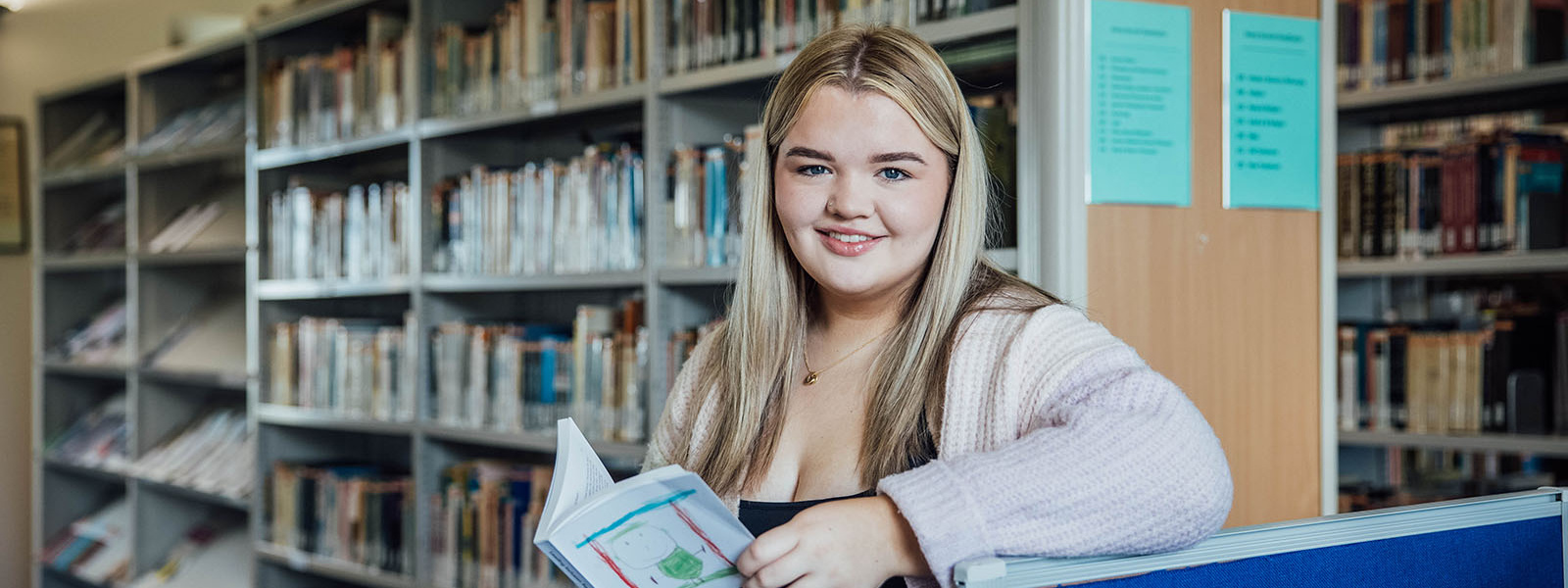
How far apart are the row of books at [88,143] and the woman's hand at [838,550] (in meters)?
4.46

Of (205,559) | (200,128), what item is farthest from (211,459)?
(200,128)

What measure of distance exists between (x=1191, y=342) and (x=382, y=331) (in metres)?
2.26

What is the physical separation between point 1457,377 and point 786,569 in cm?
235

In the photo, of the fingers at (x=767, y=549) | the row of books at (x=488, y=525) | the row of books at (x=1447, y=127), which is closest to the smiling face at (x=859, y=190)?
the fingers at (x=767, y=549)

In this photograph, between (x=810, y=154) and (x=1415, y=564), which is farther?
(x=810, y=154)

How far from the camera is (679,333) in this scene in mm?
2559

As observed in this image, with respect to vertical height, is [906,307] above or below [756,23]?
below

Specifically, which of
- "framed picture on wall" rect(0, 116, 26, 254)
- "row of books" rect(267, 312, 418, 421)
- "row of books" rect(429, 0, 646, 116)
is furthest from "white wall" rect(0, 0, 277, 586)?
"row of books" rect(429, 0, 646, 116)

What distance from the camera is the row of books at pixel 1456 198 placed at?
8.93 feet

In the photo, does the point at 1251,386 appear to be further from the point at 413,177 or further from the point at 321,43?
the point at 321,43

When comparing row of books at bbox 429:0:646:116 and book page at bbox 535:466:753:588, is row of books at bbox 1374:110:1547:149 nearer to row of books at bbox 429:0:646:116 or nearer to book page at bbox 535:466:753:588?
row of books at bbox 429:0:646:116

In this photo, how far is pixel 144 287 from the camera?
419 cm

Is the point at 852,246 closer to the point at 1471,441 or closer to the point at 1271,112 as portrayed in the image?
the point at 1271,112

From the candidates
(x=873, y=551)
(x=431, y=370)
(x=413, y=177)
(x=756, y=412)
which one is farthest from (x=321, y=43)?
(x=873, y=551)
